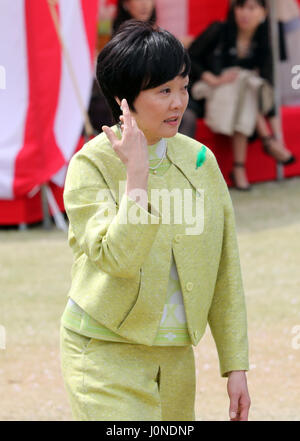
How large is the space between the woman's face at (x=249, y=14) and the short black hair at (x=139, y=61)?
19.5 ft

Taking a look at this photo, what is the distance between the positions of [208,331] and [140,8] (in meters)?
3.24

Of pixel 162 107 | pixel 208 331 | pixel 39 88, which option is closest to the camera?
pixel 162 107

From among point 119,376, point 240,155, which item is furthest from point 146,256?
point 240,155

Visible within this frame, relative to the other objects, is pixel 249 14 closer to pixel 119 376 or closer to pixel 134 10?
pixel 134 10

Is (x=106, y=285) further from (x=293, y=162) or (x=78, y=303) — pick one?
(x=293, y=162)

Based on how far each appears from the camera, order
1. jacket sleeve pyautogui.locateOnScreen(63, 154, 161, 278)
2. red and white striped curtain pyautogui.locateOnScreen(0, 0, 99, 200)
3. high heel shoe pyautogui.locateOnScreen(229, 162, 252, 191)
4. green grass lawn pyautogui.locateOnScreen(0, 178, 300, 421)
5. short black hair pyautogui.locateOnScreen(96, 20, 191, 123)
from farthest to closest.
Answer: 1. high heel shoe pyautogui.locateOnScreen(229, 162, 252, 191)
2. red and white striped curtain pyautogui.locateOnScreen(0, 0, 99, 200)
3. green grass lawn pyautogui.locateOnScreen(0, 178, 300, 421)
4. short black hair pyautogui.locateOnScreen(96, 20, 191, 123)
5. jacket sleeve pyautogui.locateOnScreen(63, 154, 161, 278)

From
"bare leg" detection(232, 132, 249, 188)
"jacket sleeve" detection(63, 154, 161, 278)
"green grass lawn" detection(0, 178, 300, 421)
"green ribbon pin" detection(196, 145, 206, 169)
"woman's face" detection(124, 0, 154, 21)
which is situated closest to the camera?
"jacket sleeve" detection(63, 154, 161, 278)

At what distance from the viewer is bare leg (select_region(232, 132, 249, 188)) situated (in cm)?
788

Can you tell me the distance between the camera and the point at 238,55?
8.09m

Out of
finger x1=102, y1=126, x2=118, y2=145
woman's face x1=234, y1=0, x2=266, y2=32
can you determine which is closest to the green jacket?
finger x1=102, y1=126, x2=118, y2=145

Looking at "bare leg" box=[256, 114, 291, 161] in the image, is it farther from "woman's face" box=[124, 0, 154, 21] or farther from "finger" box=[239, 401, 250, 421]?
"finger" box=[239, 401, 250, 421]

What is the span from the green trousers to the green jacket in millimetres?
68

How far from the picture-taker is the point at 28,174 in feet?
21.5

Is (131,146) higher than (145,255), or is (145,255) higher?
(131,146)
